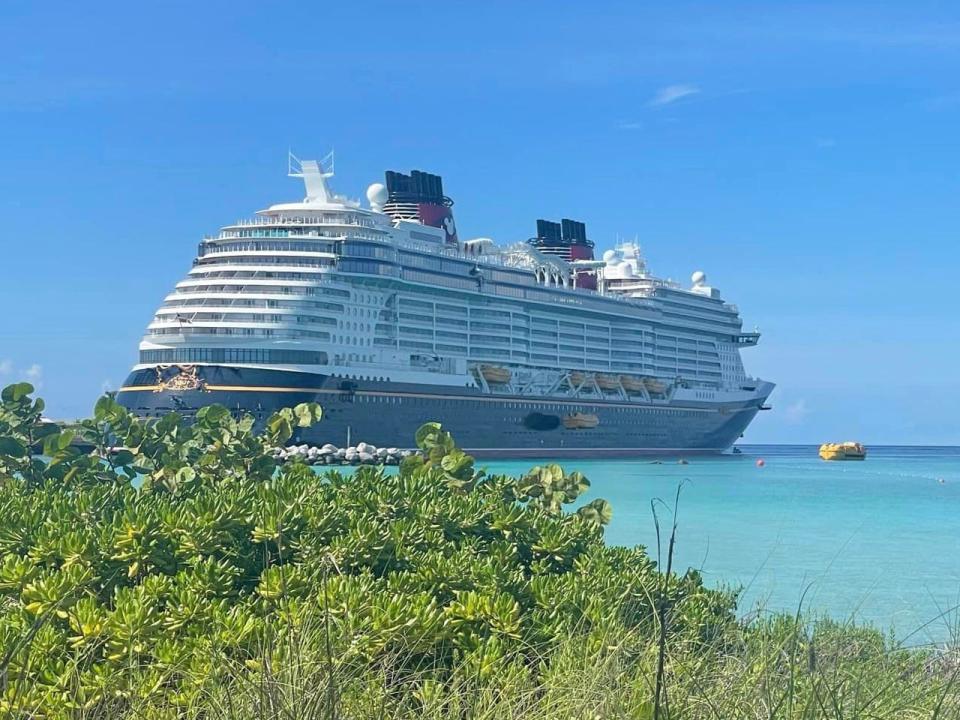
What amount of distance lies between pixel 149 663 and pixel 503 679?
148 cm

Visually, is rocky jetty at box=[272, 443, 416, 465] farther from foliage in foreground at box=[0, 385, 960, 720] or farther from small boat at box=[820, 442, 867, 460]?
small boat at box=[820, 442, 867, 460]

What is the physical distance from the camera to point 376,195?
2247 inches

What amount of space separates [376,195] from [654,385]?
20.2 m

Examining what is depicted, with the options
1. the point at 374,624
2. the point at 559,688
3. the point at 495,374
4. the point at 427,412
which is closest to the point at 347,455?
the point at 427,412

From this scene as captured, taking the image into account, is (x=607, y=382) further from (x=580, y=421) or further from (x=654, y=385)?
(x=580, y=421)

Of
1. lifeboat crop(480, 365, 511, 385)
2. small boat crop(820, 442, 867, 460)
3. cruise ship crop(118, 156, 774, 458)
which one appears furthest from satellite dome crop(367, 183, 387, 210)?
small boat crop(820, 442, 867, 460)

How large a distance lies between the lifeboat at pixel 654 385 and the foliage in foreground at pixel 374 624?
59.1 meters

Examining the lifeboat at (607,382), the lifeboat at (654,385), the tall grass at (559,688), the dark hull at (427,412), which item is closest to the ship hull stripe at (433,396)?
the dark hull at (427,412)

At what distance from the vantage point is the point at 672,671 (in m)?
4.81

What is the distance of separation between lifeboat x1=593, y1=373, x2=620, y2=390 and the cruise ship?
8 cm

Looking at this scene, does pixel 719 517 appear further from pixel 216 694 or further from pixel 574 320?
pixel 574 320

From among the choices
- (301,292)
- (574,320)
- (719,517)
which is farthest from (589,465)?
(719,517)

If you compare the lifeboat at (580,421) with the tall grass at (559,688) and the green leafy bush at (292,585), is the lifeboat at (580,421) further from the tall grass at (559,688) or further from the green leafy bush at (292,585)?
the tall grass at (559,688)

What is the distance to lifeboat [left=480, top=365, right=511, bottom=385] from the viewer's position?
183 ft
